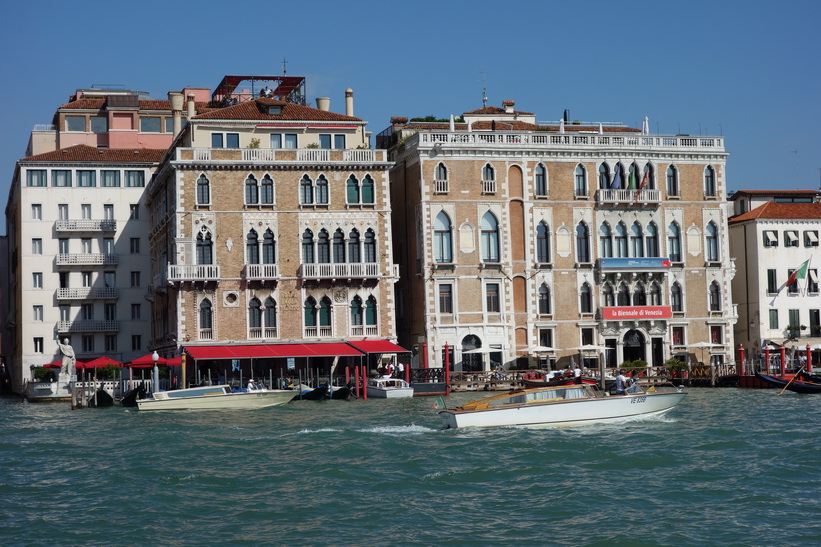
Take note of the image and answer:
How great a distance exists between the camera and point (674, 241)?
56750 millimetres

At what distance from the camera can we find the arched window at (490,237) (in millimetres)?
54250

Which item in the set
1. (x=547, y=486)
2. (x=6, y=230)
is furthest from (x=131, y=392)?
(x=6, y=230)

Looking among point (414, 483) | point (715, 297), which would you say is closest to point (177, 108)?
point (715, 297)

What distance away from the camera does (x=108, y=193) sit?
6269 centimetres

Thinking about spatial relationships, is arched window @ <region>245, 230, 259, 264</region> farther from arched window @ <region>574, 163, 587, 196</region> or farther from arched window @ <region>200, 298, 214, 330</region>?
arched window @ <region>574, 163, 587, 196</region>

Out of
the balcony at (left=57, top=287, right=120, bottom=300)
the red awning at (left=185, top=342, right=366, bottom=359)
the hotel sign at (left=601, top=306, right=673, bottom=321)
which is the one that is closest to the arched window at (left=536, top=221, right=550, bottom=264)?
the hotel sign at (left=601, top=306, right=673, bottom=321)

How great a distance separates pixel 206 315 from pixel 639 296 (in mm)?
19807

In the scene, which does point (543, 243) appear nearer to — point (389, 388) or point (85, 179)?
point (389, 388)

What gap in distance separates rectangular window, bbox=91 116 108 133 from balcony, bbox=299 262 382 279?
21.9 metres

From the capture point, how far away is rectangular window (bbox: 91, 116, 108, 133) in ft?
223

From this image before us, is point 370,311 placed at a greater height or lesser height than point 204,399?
greater

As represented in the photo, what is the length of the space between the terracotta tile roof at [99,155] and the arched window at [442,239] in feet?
56.8

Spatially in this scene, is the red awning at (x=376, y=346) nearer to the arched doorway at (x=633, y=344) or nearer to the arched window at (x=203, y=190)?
the arched window at (x=203, y=190)

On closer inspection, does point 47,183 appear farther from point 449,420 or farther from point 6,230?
point 449,420
